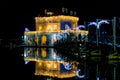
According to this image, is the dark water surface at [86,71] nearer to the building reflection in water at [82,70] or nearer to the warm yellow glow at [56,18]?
the building reflection in water at [82,70]

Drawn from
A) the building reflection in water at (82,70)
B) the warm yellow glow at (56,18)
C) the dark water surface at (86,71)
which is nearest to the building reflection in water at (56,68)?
the building reflection in water at (82,70)

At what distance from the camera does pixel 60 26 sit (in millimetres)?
64688

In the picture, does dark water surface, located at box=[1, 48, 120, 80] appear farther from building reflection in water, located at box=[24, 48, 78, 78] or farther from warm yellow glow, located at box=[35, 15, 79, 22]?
warm yellow glow, located at box=[35, 15, 79, 22]

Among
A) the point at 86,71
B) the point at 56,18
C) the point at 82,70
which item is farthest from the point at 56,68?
the point at 56,18

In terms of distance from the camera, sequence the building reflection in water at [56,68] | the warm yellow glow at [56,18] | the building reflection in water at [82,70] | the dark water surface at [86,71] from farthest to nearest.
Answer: the warm yellow glow at [56,18] → the building reflection in water at [56,68] → the building reflection in water at [82,70] → the dark water surface at [86,71]

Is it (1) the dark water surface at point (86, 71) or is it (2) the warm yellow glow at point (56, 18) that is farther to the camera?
(2) the warm yellow glow at point (56, 18)

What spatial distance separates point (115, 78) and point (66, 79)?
2394 mm

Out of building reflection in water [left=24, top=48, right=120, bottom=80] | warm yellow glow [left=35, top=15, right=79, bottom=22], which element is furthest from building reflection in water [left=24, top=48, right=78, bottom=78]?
warm yellow glow [left=35, top=15, right=79, bottom=22]

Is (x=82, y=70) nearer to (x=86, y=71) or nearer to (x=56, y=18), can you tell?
(x=86, y=71)

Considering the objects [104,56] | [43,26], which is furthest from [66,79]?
[43,26]

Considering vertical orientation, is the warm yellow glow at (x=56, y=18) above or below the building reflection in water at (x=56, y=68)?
above

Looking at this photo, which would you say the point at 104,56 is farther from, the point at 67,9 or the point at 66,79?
the point at 67,9

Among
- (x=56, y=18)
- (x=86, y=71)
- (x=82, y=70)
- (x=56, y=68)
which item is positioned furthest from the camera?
(x=56, y=18)

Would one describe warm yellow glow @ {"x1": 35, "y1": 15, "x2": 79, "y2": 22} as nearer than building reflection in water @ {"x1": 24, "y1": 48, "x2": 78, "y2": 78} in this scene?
No
